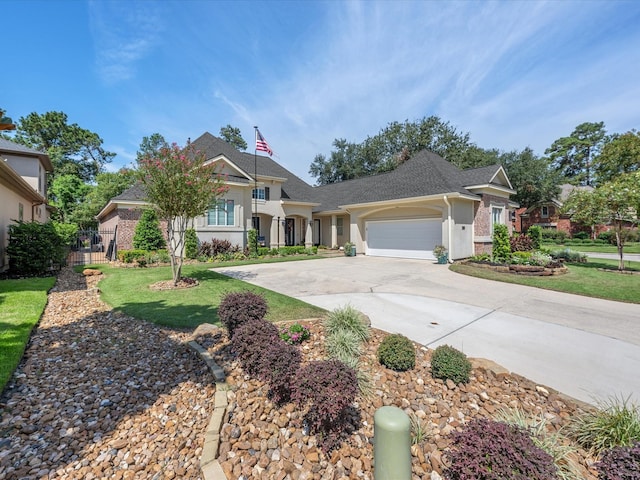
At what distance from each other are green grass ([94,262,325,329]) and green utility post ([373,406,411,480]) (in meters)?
3.82

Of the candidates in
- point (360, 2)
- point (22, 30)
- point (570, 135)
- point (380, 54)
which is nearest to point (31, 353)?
point (22, 30)

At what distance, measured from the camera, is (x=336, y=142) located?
40000 mm

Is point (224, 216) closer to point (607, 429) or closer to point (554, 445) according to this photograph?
point (554, 445)

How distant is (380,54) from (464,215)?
9562 millimetres

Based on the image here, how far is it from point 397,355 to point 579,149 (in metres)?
60.2

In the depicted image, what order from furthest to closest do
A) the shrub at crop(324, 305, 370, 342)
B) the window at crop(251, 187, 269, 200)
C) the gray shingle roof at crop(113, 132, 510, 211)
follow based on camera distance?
1. the window at crop(251, 187, 269, 200)
2. the gray shingle roof at crop(113, 132, 510, 211)
3. the shrub at crop(324, 305, 370, 342)

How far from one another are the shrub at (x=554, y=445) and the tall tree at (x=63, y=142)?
4481 cm

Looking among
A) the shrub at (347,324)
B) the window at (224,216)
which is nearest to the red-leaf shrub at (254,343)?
the shrub at (347,324)

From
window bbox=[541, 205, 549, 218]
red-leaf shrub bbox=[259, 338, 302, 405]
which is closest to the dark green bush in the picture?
red-leaf shrub bbox=[259, 338, 302, 405]

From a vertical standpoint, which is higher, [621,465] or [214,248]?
[214,248]

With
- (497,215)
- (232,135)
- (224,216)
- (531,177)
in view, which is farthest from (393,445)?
(232,135)

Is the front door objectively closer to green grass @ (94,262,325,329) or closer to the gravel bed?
green grass @ (94,262,325,329)

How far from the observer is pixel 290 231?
2333 cm

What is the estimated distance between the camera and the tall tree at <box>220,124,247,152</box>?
1689 inches
